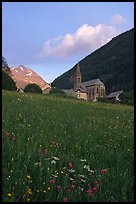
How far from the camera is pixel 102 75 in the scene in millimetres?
183250

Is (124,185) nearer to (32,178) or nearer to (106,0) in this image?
(32,178)

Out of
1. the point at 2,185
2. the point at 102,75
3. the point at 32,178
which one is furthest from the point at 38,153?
the point at 102,75

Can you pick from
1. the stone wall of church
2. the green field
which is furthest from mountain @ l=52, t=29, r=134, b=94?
the green field

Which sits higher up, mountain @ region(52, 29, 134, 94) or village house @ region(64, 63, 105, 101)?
mountain @ region(52, 29, 134, 94)

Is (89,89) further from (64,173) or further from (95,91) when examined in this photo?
(64,173)

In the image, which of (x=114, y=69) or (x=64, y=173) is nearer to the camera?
(x=64, y=173)

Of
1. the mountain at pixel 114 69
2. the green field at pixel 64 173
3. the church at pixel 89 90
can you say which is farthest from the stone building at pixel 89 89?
the green field at pixel 64 173

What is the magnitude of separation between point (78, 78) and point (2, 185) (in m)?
148

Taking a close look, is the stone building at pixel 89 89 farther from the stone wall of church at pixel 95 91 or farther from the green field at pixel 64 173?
the green field at pixel 64 173

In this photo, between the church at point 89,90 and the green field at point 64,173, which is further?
the church at point 89,90

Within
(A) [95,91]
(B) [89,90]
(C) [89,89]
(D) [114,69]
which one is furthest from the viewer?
(D) [114,69]

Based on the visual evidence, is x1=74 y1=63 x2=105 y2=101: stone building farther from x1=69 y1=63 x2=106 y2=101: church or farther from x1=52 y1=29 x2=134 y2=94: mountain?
x1=52 y1=29 x2=134 y2=94: mountain

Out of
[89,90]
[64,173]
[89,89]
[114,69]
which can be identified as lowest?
[64,173]

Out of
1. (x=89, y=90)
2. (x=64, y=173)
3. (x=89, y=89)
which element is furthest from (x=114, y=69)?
(x=64, y=173)
